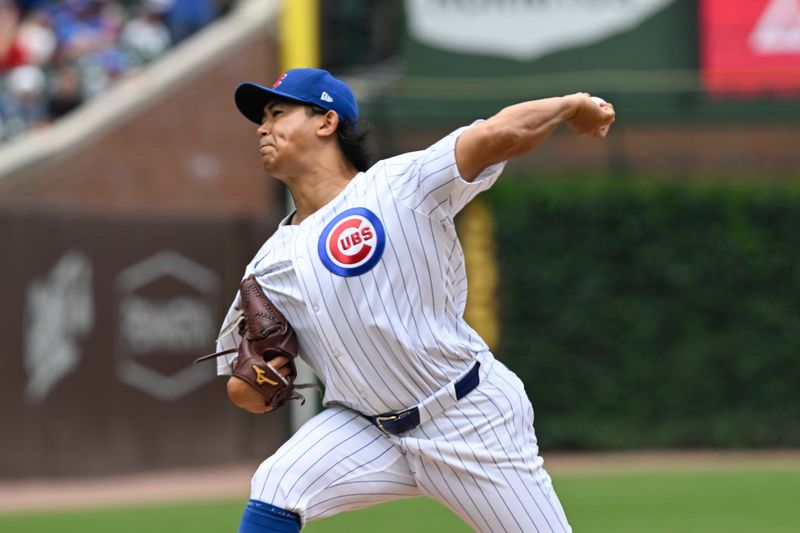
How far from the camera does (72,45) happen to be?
15.0 meters

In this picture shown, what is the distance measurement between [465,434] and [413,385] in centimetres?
23

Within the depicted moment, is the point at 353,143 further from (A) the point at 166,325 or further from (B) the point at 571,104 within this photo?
(A) the point at 166,325

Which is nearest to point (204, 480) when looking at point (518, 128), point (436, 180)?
point (436, 180)

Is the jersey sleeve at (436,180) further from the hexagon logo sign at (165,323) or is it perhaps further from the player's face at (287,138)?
the hexagon logo sign at (165,323)

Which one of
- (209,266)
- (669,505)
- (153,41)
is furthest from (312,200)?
(153,41)

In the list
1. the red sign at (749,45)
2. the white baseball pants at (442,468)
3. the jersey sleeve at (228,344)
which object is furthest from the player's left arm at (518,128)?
the red sign at (749,45)

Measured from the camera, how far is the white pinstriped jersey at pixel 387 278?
4.51 meters

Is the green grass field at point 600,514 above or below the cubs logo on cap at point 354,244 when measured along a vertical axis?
below

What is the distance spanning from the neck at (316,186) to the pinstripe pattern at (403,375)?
0.07 meters

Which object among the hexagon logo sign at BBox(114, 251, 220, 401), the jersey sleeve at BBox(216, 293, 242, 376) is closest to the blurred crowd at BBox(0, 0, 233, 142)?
the hexagon logo sign at BBox(114, 251, 220, 401)

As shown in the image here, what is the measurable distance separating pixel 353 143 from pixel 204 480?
26.8 feet

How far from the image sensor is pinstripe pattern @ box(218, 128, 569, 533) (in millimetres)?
4531

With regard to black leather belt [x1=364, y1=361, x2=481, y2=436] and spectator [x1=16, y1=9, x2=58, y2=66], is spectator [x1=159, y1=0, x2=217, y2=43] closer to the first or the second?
spectator [x1=16, y1=9, x2=58, y2=66]

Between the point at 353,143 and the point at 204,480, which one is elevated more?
the point at 353,143
